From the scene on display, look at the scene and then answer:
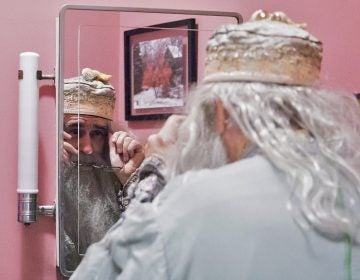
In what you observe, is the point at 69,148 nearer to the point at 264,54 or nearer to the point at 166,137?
the point at 166,137

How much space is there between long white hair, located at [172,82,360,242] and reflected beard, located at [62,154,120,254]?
61cm

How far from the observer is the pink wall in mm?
1413

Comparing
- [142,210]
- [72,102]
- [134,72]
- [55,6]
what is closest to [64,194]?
[72,102]

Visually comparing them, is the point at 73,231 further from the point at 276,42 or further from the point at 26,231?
the point at 276,42

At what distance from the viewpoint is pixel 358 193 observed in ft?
2.57

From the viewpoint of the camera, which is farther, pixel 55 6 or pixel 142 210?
pixel 55 6

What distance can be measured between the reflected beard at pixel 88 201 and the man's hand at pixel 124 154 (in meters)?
0.02

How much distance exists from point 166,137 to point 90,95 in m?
0.34

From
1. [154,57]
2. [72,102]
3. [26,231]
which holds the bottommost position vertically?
[26,231]

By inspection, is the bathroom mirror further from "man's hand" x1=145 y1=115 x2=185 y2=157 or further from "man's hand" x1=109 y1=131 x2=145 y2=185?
"man's hand" x1=145 y1=115 x2=185 y2=157

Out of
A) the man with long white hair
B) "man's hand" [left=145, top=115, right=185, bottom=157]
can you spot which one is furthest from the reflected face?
the man with long white hair

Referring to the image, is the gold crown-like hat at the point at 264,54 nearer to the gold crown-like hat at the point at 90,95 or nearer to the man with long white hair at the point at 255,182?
the man with long white hair at the point at 255,182

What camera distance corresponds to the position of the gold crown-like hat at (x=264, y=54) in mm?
800

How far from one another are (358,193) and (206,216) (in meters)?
0.19
